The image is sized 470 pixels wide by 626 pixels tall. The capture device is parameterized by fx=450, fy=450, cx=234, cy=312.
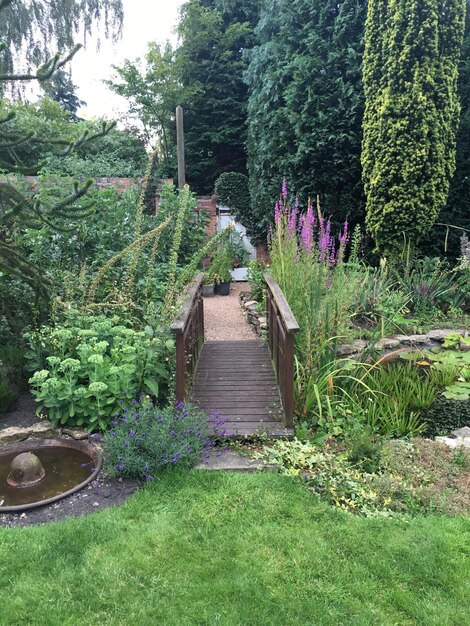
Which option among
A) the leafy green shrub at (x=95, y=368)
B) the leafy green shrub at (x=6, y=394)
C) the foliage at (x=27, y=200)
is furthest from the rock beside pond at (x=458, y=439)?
the leafy green shrub at (x=6, y=394)

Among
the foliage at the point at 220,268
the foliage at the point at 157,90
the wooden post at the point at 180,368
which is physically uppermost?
the foliage at the point at 157,90

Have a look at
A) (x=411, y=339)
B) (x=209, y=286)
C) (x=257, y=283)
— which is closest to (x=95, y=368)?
(x=411, y=339)

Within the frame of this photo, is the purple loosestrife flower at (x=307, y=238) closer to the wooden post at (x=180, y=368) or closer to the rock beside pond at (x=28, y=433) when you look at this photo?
the wooden post at (x=180, y=368)

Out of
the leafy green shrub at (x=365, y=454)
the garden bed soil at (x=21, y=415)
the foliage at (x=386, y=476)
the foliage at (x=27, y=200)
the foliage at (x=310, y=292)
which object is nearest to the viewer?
the foliage at (x=386, y=476)

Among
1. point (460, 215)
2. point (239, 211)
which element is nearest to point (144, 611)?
point (460, 215)

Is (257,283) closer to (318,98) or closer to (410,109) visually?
(318,98)

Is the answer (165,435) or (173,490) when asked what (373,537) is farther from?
(165,435)

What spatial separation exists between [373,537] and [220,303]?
5991 mm

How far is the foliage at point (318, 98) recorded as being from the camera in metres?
6.75

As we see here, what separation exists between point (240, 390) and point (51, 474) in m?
1.65

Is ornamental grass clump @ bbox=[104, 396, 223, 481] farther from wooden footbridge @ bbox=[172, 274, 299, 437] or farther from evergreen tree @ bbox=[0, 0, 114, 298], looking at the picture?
evergreen tree @ bbox=[0, 0, 114, 298]

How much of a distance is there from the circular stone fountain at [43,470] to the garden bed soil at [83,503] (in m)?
0.03

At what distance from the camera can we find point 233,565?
2.10 m

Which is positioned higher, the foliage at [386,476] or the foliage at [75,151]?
the foliage at [75,151]
